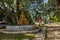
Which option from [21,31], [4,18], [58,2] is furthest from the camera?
[4,18]

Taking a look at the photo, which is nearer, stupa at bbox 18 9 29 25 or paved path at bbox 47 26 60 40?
paved path at bbox 47 26 60 40

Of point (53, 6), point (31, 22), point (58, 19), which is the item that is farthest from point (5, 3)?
point (58, 19)

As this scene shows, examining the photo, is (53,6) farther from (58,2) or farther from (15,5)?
(15,5)

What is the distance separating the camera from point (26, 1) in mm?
8398

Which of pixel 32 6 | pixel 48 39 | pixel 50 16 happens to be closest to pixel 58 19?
pixel 50 16

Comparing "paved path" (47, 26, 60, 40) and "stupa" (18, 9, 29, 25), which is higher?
"stupa" (18, 9, 29, 25)

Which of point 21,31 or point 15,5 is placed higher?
point 15,5

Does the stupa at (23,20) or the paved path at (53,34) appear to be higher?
the stupa at (23,20)

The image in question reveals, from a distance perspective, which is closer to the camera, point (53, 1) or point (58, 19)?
point (53, 1)

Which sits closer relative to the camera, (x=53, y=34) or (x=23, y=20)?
(x=53, y=34)

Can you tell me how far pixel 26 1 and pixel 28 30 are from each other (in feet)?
6.05

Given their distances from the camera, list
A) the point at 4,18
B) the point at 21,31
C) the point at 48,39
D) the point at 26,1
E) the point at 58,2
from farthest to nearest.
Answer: the point at 4,18
the point at 58,2
the point at 26,1
the point at 21,31
the point at 48,39

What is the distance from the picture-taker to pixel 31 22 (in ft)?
28.5

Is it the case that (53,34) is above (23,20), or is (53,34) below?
below
